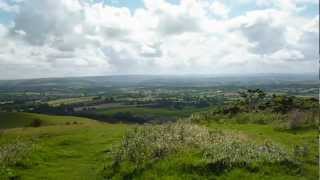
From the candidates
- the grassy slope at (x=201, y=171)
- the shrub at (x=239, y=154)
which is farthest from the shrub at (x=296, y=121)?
→ the grassy slope at (x=201, y=171)

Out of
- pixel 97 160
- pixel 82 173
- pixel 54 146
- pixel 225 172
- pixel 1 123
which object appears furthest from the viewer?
pixel 1 123

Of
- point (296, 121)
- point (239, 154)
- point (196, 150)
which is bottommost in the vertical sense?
point (296, 121)

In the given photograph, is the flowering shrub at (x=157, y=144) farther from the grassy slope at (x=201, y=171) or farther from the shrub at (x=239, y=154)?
the shrub at (x=239, y=154)

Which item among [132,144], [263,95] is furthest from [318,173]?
[263,95]

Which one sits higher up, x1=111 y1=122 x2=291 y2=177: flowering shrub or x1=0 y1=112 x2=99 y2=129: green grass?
x1=111 y1=122 x2=291 y2=177: flowering shrub

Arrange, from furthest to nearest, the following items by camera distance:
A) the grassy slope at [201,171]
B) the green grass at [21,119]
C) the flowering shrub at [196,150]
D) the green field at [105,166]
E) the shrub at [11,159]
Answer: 1. the green grass at [21,119]
2. the shrub at [11,159]
3. the flowering shrub at [196,150]
4. the green field at [105,166]
5. the grassy slope at [201,171]

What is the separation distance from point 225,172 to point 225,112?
46.4 m

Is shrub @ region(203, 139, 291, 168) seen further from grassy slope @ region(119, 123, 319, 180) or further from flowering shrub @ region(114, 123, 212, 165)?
flowering shrub @ region(114, 123, 212, 165)

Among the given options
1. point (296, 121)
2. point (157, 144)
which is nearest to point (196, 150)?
point (157, 144)

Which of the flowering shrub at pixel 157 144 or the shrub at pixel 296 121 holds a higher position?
the flowering shrub at pixel 157 144

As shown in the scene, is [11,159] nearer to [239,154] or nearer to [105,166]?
[105,166]

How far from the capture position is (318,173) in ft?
59.1

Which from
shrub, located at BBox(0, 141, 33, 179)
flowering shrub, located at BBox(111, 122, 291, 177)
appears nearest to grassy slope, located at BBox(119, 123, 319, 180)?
flowering shrub, located at BBox(111, 122, 291, 177)

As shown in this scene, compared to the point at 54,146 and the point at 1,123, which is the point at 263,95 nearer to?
the point at 54,146
